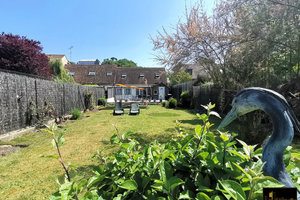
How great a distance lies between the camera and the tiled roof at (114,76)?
2631cm

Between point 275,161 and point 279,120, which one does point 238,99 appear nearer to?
point 279,120

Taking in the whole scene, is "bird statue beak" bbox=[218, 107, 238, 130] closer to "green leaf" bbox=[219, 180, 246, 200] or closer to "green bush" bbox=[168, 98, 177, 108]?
"green leaf" bbox=[219, 180, 246, 200]

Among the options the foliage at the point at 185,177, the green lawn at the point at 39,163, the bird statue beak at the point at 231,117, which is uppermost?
the bird statue beak at the point at 231,117

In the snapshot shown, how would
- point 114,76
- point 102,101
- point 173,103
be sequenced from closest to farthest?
point 173,103 → point 102,101 → point 114,76

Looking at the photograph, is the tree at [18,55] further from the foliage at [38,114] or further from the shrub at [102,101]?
the foliage at [38,114]

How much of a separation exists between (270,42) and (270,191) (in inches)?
224

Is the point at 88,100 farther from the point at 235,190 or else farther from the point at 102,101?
the point at 235,190

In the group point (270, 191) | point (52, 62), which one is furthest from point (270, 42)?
point (52, 62)

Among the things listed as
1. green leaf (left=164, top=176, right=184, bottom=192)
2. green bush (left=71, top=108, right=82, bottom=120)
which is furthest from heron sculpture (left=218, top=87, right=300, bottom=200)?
green bush (left=71, top=108, right=82, bottom=120)

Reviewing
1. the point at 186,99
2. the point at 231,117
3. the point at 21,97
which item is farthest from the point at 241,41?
the point at 186,99

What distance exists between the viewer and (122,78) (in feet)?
89.2

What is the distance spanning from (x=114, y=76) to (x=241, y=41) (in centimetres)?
2355

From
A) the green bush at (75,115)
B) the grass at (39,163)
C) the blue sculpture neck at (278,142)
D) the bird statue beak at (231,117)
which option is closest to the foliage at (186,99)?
the grass at (39,163)

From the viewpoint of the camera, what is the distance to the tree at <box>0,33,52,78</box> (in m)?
12.8
